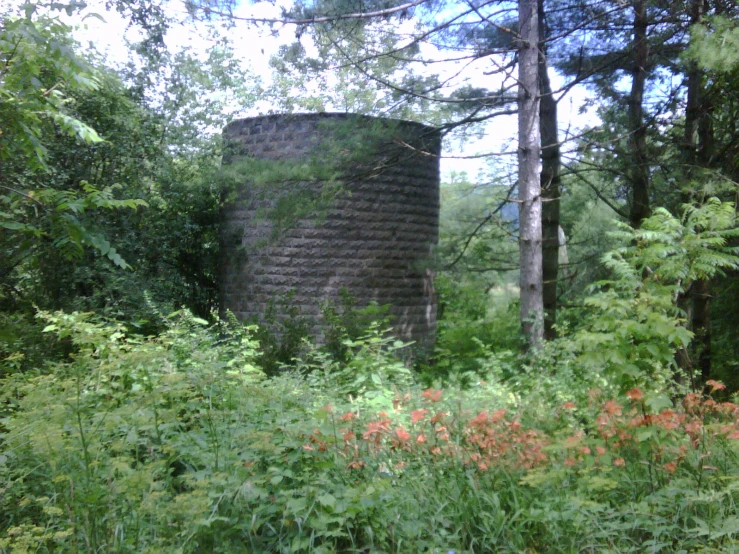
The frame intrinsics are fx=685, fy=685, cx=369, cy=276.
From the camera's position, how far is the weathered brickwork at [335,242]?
10.5 metres

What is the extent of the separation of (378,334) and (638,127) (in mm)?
4556

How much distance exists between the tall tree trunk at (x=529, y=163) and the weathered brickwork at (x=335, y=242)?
69.9 inches

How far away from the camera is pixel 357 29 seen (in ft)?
26.6

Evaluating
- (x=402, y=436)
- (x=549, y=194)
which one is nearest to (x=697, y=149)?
(x=549, y=194)

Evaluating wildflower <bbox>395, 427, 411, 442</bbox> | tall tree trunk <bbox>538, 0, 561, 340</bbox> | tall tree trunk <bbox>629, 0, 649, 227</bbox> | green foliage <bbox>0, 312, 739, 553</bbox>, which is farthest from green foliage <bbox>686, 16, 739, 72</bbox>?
wildflower <bbox>395, 427, 411, 442</bbox>

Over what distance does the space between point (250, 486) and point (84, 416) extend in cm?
161

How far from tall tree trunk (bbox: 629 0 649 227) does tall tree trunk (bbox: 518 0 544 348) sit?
1.17 metres

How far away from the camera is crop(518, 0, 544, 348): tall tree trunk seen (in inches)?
329

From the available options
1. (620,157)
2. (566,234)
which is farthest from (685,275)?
(566,234)

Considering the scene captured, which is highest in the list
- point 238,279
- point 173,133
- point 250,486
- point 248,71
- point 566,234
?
point 248,71

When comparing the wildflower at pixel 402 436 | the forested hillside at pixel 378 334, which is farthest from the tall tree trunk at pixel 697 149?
the wildflower at pixel 402 436

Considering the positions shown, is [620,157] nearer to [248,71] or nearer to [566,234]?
[566,234]

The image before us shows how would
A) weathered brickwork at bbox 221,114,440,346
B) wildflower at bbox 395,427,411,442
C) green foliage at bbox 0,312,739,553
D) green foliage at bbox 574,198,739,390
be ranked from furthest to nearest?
1. weathered brickwork at bbox 221,114,440,346
2. green foliage at bbox 574,198,739,390
3. wildflower at bbox 395,427,411,442
4. green foliage at bbox 0,312,739,553

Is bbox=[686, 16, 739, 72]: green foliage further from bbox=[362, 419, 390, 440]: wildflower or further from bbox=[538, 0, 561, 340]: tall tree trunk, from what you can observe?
bbox=[362, 419, 390, 440]: wildflower
